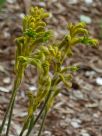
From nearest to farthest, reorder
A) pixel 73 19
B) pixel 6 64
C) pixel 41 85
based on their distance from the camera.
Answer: pixel 41 85
pixel 6 64
pixel 73 19

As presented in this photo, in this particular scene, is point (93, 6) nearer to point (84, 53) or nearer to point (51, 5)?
point (51, 5)

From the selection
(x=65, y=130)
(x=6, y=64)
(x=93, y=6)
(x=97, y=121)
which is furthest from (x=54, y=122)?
(x=93, y=6)

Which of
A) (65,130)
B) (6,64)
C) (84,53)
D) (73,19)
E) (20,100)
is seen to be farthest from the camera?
(73,19)

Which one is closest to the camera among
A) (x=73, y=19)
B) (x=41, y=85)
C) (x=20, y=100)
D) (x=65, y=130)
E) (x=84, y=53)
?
(x=41, y=85)

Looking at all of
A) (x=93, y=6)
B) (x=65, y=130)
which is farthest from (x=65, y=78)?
(x=93, y=6)

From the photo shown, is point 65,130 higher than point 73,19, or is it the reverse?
point 73,19

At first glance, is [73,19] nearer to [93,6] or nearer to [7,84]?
[93,6]

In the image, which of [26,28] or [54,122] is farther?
[54,122]

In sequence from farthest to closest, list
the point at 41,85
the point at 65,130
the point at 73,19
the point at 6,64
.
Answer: the point at 73,19
the point at 6,64
the point at 65,130
the point at 41,85

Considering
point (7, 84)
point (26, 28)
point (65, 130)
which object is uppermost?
point (26, 28)
